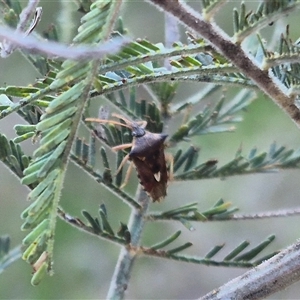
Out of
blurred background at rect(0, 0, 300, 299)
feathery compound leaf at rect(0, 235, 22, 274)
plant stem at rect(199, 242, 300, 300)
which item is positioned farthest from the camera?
blurred background at rect(0, 0, 300, 299)

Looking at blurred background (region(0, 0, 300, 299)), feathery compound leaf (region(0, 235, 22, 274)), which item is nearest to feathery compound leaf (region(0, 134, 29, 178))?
feathery compound leaf (region(0, 235, 22, 274))

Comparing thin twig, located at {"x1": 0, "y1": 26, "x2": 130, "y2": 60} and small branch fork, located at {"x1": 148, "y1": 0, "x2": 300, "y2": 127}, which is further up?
small branch fork, located at {"x1": 148, "y1": 0, "x2": 300, "y2": 127}

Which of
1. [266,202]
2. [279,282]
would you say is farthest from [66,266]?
[279,282]

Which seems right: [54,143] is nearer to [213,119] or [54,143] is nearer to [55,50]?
[55,50]

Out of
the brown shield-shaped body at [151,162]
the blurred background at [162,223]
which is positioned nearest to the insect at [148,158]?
the brown shield-shaped body at [151,162]

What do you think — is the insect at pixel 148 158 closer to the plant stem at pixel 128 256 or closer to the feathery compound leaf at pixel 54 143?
the plant stem at pixel 128 256

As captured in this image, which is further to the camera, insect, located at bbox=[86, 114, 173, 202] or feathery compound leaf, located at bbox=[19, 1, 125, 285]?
insect, located at bbox=[86, 114, 173, 202]

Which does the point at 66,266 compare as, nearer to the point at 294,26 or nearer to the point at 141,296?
the point at 141,296

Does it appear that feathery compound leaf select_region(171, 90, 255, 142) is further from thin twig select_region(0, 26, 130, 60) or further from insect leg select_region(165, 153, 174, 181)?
thin twig select_region(0, 26, 130, 60)
